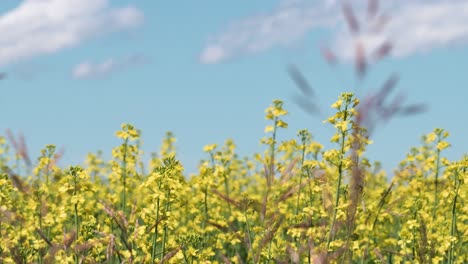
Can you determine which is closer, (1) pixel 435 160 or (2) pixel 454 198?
(2) pixel 454 198

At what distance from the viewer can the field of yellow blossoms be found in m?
2.82

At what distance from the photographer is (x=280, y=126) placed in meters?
7.23

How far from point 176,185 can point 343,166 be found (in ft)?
3.62

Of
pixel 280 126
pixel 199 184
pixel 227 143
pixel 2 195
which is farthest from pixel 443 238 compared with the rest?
pixel 227 143

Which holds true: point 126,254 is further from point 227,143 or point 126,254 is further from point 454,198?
point 227,143

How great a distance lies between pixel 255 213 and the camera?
5.94m

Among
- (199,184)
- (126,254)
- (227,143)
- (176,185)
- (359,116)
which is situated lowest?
(359,116)

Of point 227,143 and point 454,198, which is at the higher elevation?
point 227,143

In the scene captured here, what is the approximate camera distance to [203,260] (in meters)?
5.54

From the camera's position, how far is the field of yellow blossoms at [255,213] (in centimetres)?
282

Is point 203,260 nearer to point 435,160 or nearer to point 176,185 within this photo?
point 176,185

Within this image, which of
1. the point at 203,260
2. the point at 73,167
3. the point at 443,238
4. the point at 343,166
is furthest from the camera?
the point at 443,238

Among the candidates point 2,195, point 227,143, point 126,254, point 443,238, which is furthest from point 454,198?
point 227,143

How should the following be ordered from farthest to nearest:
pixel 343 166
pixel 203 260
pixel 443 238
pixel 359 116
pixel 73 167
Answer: pixel 443 238, pixel 203 260, pixel 73 167, pixel 343 166, pixel 359 116
